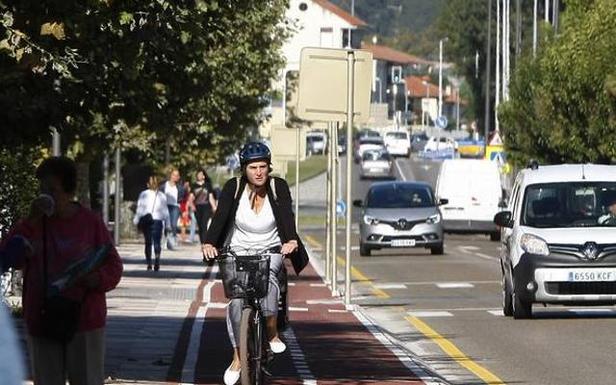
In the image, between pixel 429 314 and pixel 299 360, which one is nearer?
pixel 299 360

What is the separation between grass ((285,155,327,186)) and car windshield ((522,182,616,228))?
73.0 meters

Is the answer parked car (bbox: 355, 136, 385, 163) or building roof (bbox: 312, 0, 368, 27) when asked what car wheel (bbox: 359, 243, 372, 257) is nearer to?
parked car (bbox: 355, 136, 385, 163)

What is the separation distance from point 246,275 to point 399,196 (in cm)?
2995

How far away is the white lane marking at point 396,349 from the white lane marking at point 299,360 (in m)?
0.83

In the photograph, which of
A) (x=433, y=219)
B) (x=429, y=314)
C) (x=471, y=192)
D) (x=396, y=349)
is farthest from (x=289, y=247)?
(x=471, y=192)

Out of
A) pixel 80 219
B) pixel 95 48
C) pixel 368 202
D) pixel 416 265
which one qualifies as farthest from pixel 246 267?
pixel 368 202

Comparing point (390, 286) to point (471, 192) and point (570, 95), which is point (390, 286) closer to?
point (471, 192)

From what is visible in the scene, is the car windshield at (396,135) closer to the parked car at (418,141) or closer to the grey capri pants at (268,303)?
the parked car at (418,141)

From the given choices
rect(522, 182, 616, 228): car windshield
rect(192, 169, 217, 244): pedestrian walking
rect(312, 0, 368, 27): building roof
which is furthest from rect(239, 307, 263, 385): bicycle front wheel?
rect(312, 0, 368, 27): building roof

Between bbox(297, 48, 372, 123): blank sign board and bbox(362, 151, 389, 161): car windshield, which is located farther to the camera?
bbox(362, 151, 389, 161): car windshield

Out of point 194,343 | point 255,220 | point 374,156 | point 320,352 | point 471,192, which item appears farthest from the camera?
point 374,156

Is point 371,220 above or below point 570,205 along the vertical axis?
below

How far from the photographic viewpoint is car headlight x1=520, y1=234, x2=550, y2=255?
2103 cm

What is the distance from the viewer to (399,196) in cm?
4228
